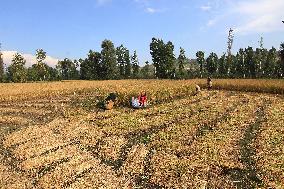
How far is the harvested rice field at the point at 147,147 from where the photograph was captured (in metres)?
16.1

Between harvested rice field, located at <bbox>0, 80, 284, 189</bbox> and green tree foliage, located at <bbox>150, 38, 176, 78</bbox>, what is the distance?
7844 centimetres

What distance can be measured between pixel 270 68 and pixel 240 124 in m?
102

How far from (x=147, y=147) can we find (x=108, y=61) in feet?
334

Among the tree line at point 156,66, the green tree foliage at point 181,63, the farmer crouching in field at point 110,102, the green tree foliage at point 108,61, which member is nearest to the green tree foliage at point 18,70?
the tree line at point 156,66

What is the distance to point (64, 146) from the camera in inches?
876

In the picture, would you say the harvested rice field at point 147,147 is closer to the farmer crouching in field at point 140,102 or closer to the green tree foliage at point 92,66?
the farmer crouching in field at point 140,102

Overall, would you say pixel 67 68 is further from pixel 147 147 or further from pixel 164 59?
pixel 147 147

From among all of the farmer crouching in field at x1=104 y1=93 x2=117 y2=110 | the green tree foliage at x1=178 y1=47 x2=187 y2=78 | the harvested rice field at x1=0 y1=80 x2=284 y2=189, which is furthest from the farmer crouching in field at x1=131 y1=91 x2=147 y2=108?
the green tree foliage at x1=178 y1=47 x2=187 y2=78

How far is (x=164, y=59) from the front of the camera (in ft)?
377

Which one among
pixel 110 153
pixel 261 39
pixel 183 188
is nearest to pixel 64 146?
pixel 110 153

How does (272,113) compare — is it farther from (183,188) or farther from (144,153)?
(183,188)

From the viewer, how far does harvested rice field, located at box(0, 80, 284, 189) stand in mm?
16062

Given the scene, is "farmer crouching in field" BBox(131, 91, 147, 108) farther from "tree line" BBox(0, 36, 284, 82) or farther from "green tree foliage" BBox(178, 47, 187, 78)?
"green tree foliage" BBox(178, 47, 187, 78)

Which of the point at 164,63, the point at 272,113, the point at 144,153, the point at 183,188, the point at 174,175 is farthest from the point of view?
the point at 164,63
